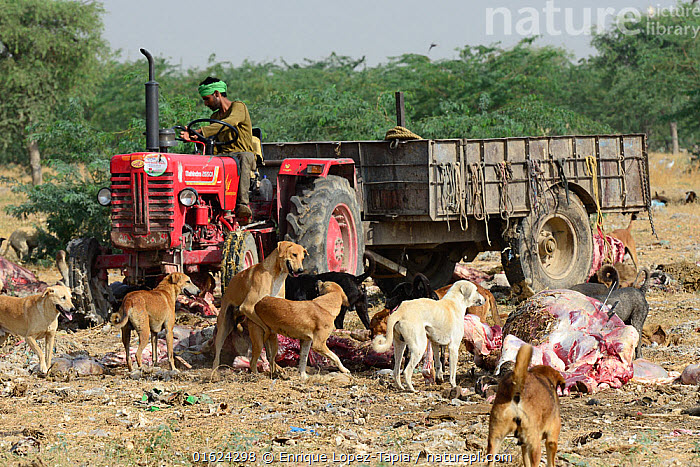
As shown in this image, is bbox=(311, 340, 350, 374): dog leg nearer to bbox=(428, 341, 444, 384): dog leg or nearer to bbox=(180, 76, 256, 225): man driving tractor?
bbox=(428, 341, 444, 384): dog leg

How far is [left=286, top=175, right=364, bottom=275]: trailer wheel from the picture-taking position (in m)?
9.20

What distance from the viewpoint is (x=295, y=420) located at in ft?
19.8

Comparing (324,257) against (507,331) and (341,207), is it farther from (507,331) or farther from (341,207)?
(507,331)

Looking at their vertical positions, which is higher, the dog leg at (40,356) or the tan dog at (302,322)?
the tan dog at (302,322)

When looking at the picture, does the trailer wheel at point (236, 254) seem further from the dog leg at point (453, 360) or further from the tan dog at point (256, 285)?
the dog leg at point (453, 360)

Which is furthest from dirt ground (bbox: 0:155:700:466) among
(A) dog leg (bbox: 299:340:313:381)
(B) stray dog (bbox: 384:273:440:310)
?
(B) stray dog (bbox: 384:273:440:310)

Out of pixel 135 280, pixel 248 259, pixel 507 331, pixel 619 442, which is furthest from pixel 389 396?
pixel 135 280

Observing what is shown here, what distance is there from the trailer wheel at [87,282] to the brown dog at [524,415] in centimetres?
586

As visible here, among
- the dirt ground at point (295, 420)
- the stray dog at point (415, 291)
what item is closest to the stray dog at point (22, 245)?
the dirt ground at point (295, 420)

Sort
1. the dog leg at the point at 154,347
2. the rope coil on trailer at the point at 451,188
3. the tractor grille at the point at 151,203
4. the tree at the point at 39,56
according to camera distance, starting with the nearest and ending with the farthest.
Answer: the dog leg at the point at 154,347, the tractor grille at the point at 151,203, the rope coil on trailer at the point at 451,188, the tree at the point at 39,56

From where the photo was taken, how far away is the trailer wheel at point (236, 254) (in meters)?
8.46

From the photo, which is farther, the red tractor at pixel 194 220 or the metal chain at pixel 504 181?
the metal chain at pixel 504 181

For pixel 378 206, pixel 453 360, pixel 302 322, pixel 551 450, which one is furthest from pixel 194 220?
pixel 551 450

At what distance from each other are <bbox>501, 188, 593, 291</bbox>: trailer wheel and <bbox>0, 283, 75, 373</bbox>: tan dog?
5.90 m
